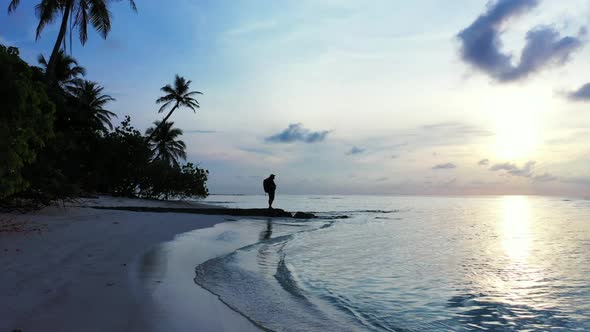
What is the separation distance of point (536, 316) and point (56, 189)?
14.1 metres

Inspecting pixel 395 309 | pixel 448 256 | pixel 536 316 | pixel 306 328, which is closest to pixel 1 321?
pixel 306 328

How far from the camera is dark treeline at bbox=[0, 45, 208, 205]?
947 centimetres

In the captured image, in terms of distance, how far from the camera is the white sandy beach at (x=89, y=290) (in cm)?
435

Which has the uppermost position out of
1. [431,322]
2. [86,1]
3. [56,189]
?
[86,1]

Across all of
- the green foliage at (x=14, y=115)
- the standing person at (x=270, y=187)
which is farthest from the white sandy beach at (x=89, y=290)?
the standing person at (x=270, y=187)

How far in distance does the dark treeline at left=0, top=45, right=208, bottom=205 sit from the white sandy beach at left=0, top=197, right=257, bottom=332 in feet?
8.00

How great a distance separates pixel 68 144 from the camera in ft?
51.5

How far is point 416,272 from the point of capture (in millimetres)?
9469

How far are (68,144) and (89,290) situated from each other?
1193 cm

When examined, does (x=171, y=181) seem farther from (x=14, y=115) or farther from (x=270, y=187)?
(x=14, y=115)

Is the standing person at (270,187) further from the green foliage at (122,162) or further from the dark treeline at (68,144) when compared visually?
the green foliage at (122,162)

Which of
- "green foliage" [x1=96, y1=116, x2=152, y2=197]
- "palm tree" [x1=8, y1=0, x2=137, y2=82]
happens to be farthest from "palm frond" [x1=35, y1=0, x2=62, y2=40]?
"green foliage" [x1=96, y1=116, x2=152, y2=197]

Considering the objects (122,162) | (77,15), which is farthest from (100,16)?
(122,162)

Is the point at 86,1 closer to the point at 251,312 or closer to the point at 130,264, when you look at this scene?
the point at 130,264
